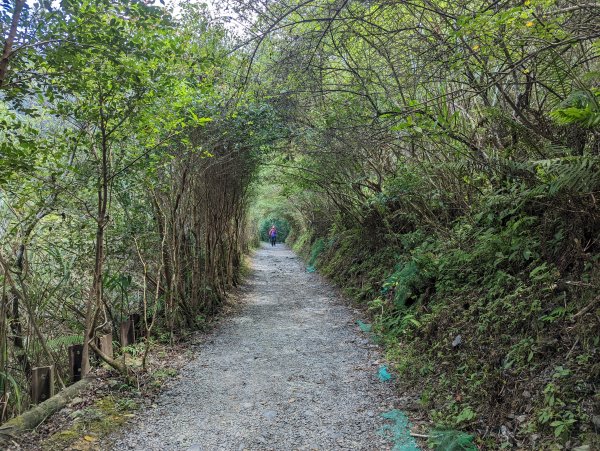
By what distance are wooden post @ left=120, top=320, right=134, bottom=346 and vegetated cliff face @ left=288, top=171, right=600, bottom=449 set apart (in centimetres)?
358

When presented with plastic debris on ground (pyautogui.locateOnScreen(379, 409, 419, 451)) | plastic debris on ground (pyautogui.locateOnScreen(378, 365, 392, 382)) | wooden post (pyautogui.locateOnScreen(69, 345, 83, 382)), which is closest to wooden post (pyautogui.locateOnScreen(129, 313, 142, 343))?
wooden post (pyautogui.locateOnScreen(69, 345, 83, 382))

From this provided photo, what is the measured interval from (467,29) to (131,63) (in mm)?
2714

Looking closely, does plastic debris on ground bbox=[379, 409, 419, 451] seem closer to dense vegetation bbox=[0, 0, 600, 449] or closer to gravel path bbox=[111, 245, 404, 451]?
gravel path bbox=[111, 245, 404, 451]

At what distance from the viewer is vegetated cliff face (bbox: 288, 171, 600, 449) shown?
9.56ft

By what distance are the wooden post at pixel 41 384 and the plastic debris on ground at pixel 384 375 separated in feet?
11.4

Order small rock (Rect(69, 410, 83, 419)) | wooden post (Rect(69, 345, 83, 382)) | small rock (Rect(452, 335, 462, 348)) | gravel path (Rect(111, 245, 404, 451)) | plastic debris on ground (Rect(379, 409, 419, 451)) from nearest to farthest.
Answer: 1. plastic debris on ground (Rect(379, 409, 419, 451))
2. gravel path (Rect(111, 245, 404, 451))
3. small rock (Rect(69, 410, 83, 419))
4. small rock (Rect(452, 335, 462, 348))
5. wooden post (Rect(69, 345, 83, 382))

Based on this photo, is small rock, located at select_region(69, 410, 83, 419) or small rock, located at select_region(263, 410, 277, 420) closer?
small rock, located at select_region(69, 410, 83, 419)

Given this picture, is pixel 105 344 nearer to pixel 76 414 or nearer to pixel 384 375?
pixel 76 414

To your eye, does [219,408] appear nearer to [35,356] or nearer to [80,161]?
[35,356]

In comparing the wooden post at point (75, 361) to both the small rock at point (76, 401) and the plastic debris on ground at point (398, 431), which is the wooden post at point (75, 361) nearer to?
the small rock at point (76, 401)

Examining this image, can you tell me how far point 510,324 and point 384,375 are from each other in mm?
1662

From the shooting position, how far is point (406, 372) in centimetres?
478

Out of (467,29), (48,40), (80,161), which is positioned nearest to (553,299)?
(467,29)

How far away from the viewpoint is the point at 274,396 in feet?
14.8
